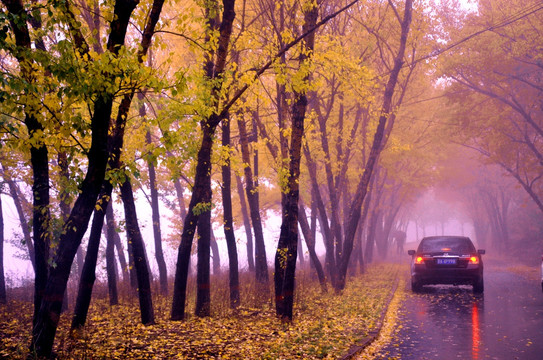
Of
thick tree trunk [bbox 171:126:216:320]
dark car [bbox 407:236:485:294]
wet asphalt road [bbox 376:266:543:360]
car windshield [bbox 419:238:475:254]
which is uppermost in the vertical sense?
thick tree trunk [bbox 171:126:216:320]

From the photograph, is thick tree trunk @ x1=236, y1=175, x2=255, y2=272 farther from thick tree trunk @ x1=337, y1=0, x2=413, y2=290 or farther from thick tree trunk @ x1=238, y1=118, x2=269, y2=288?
thick tree trunk @ x1=238, y1=118, x2=269, y2=288

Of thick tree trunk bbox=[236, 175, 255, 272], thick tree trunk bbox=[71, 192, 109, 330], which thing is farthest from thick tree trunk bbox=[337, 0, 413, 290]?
thick tree trunk bbox=[71, 192, 109, 330]

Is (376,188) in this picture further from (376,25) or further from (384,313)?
(384,313)

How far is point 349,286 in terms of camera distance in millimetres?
18484

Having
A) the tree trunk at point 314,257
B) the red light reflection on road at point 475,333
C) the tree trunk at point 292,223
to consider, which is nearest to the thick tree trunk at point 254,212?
the tree trunk at point 314,257

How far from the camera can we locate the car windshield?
15782 millimetres

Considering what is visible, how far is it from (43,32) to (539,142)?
30349 mm

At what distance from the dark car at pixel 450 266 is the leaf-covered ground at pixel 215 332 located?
226 cm

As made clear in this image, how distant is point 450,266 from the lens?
1543 cm

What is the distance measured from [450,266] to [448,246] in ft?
2.79

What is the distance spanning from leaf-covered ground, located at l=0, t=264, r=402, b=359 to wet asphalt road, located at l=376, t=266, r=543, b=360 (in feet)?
2.65

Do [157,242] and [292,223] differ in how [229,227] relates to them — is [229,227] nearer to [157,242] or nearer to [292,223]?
[292,223]

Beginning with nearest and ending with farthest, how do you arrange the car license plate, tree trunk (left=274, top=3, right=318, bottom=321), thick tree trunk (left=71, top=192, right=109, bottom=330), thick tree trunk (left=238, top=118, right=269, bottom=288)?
thick tree trunk (left=71, top=192, right=109, bottom=330) < tree trunk (left=274, top=3, right=318, bottom=321) < thick tree trunk (left=238, top=118, right=269, bottom=288) < the car license plate

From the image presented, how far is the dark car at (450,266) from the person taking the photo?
15.2 m
